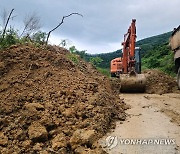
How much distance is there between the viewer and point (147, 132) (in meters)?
5.84

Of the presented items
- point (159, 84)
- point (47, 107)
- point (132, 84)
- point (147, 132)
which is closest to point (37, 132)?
point (47, 107)

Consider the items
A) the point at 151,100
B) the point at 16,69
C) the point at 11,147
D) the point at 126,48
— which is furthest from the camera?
the point at 126,48

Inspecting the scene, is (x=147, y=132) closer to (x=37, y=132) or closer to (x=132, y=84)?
(x=37, y=132)

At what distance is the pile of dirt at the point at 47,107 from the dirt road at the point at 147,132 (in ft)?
0.76

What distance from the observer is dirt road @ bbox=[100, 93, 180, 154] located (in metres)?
5.10

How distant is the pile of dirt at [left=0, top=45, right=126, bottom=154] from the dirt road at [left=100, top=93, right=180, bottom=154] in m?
0.23

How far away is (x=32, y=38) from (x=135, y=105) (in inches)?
166

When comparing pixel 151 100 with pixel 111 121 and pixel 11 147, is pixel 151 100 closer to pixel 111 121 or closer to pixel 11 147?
pixel 111 121

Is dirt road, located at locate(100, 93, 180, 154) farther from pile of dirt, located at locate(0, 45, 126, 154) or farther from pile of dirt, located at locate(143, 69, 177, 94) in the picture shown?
pile of dirt, located at locate(143, 69, 177, 94)

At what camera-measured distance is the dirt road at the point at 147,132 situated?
5.10 metres

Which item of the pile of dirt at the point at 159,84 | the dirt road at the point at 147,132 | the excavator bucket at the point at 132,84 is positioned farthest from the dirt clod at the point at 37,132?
the pile of dirt at the point at 159,84

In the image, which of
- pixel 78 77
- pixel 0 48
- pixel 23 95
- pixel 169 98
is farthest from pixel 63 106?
pixel 169 98

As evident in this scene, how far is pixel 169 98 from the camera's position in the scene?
9.77 m

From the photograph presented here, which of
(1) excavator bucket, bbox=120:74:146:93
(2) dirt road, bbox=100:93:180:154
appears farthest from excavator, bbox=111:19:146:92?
(2) dirt road, bbox=100:93:180:154
